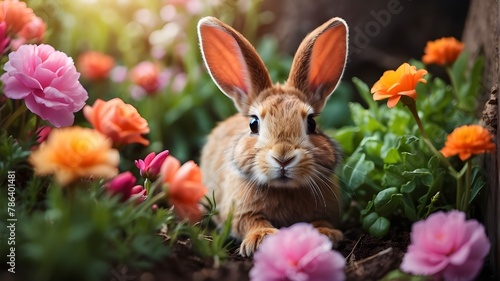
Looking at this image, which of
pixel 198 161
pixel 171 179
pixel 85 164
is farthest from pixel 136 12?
pixel 85 164

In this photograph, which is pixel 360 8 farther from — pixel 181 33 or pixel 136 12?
pixel 136 12

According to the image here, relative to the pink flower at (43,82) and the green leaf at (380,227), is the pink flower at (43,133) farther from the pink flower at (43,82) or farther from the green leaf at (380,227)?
the green leaf at (380,227)

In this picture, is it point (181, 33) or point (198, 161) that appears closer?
point (198, 161)

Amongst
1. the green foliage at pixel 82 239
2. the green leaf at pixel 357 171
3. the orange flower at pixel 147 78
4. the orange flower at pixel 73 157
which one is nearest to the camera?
the green foliage at pixel 82 239

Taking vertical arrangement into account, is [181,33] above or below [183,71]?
above

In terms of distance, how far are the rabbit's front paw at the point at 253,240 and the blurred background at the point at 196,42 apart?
63.0 inches

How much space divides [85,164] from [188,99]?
263 centimetres

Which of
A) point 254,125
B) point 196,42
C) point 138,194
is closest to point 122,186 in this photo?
point 138,194

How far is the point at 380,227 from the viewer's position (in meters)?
2.91

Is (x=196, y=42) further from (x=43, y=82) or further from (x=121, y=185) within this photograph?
(x=121, y=185)

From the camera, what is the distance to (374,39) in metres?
5.01

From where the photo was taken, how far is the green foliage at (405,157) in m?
2.94

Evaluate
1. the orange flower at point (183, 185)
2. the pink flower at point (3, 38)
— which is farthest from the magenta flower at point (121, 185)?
the pink flower at point (3, 38)

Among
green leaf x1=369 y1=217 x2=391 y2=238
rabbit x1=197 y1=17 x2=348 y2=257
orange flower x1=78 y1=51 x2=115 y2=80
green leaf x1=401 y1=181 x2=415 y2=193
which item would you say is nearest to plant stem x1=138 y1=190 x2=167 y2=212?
rabbit x1=197 y1=17 x2=348 y2=257
